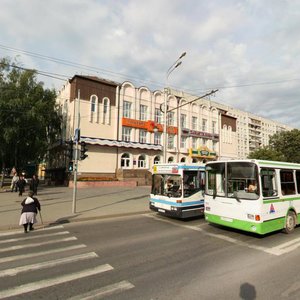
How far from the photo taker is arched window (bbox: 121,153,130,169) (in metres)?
38.5

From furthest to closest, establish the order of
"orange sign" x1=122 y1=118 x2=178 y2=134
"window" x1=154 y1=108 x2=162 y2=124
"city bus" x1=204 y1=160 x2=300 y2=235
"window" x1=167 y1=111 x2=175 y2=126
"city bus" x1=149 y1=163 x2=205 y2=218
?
"window" x1=167 y1=111 x2=175 y2=126
"window" x1=154 y1=108 x2=162 y2=124
"orange sign" x1=122 y1=118 x2=178 y2=134
"city bus" x1=149 y1=163 x2=205 y2=218
"city bus" x1=204 y1=160 x2=300 y2=235

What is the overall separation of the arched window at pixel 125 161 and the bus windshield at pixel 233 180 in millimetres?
29148

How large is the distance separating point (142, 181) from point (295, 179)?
1065 inches

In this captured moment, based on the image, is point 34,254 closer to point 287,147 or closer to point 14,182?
point 14,182

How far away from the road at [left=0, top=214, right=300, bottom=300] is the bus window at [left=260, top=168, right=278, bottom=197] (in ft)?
4.86

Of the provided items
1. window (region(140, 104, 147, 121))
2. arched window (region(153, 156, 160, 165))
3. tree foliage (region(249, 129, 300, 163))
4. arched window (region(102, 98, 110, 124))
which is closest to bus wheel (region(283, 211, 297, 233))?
arched window (region(102, 98, 110, 124))

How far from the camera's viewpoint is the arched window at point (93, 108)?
35.8 metres

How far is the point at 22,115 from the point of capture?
1054 inches

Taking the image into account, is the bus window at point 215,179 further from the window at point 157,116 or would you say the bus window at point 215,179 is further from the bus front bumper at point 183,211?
the window at point 157,116

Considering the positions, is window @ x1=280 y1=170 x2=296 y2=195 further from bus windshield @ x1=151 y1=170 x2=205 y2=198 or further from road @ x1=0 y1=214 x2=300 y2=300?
bus windshield @ x1=151 y1=170 x2=205 y2=198

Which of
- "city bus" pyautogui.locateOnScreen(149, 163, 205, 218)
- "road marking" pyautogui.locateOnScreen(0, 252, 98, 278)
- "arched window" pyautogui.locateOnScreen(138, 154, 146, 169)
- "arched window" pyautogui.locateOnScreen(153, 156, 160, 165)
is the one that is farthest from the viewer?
"arched window" pyautogui.locateOnScreen(153, 156, 160, 165)

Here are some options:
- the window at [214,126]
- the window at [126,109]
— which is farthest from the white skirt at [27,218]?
the window at [214,126]

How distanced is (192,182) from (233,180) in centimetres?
315

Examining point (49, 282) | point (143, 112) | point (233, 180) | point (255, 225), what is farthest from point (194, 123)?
point (49, 282)
